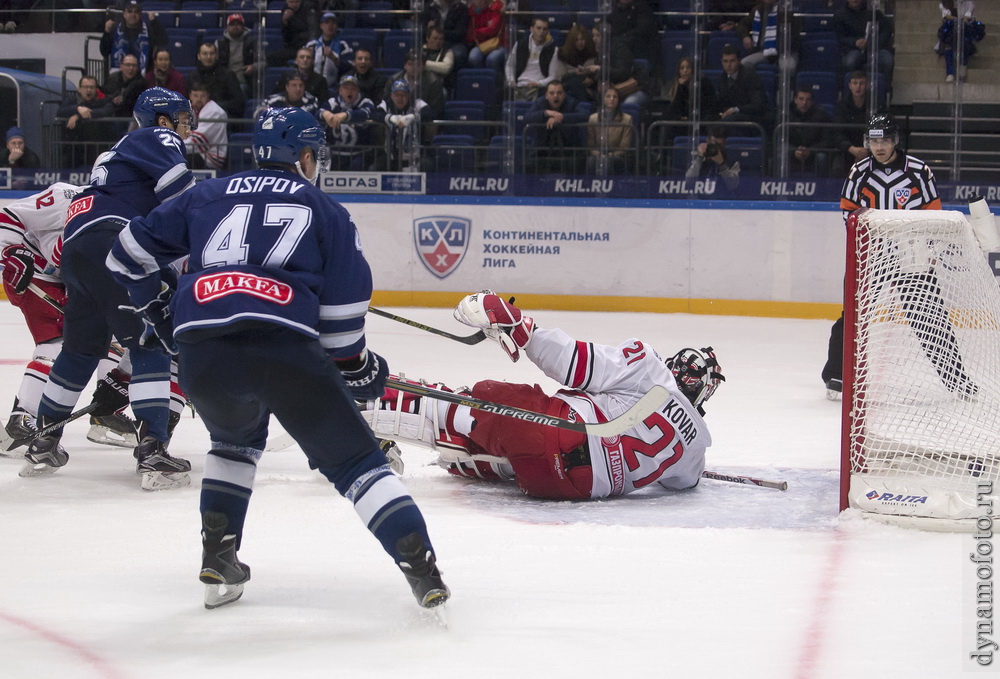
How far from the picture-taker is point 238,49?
9508mm

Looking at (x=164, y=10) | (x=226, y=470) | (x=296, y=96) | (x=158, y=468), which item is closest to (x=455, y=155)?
(x=296, y=96)

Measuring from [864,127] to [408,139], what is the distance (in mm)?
3313

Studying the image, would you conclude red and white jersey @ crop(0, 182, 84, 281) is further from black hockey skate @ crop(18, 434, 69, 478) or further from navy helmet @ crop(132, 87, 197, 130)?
black hockey skate @ crop(18, 434, 69, 478)

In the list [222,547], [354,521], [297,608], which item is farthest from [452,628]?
[354,521]

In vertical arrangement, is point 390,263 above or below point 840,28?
below

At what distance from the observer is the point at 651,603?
2682mm

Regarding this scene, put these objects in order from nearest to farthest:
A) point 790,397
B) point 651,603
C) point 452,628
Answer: point 452,628 → point 651,603 → point 790,397

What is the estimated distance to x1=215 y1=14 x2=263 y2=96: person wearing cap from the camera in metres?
9.45

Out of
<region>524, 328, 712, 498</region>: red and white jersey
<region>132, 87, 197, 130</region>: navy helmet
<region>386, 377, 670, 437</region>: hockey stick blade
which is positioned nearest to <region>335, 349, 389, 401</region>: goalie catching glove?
<region>386, 377, 670, 437</region>: hockey stick blade

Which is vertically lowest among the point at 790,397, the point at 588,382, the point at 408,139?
the point at 790,397

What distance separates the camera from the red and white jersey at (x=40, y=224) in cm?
436

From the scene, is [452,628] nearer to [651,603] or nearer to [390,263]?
[651,603]

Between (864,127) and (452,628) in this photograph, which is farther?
(864,127)

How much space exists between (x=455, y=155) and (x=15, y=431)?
16.8ft
